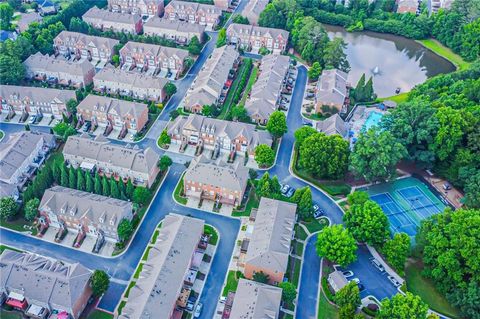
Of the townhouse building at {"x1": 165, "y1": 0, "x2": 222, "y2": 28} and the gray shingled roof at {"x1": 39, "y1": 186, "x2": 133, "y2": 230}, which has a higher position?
the townhouse building at {"x1": 165, "y1": 0, "x2": 222, "y2": 28}

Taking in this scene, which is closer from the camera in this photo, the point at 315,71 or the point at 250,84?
the point at 250,84

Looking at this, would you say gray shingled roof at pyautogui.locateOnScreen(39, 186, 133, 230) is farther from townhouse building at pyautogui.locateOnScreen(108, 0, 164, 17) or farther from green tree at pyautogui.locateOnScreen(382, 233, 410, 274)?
townhouse building at pyautogui.locateOnScreen(108, 0, 164, 17)

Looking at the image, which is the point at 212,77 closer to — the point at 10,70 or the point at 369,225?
the point at 10,70

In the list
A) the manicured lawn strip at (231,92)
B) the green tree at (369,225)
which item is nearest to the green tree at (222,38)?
the manicured lawn strip at (231,92)

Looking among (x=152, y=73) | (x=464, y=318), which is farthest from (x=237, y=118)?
(x=464, y=318)

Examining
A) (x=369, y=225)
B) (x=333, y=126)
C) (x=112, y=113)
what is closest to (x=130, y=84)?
(x=112, y=113)

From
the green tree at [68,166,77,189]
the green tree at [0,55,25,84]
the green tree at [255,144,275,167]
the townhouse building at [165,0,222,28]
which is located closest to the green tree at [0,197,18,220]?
the green tree at [68,166,77,189]

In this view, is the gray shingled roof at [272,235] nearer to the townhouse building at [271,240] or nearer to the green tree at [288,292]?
the townhouse building at [271,240]
